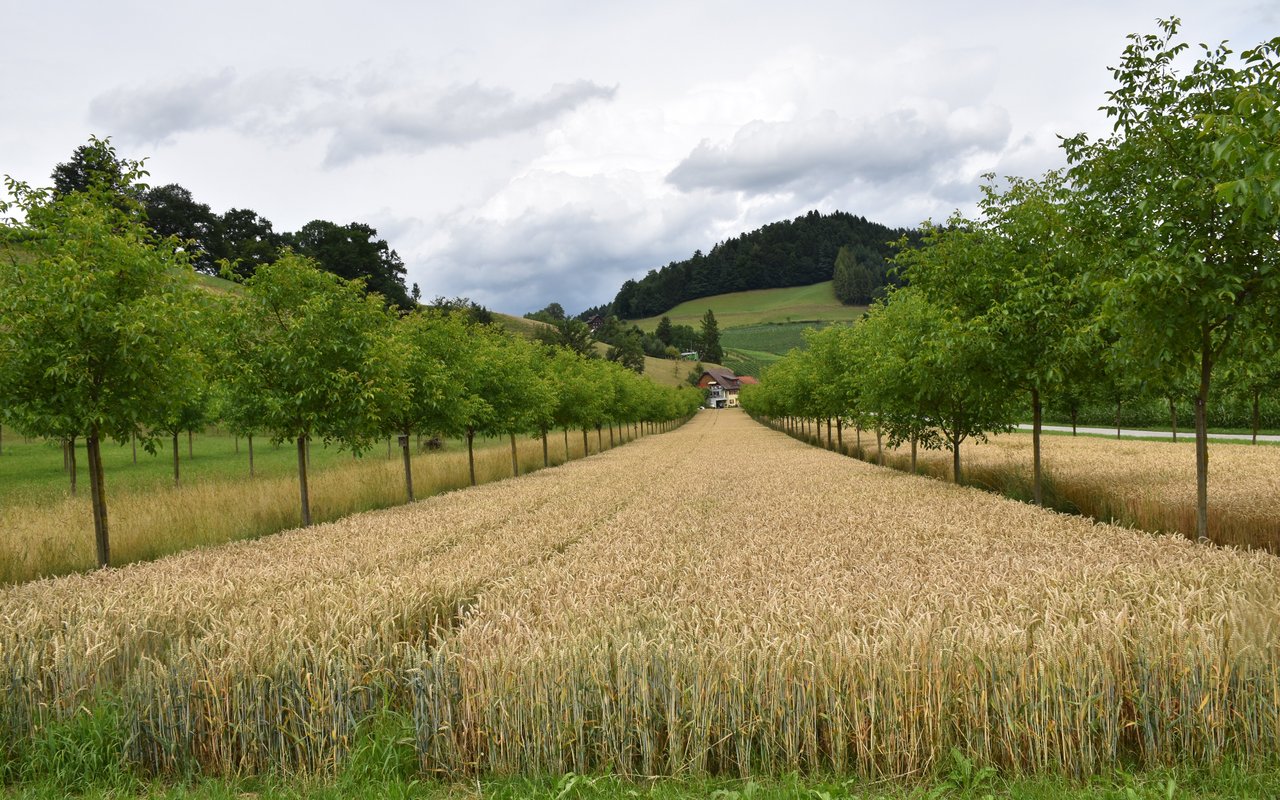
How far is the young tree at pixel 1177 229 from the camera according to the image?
838 cm

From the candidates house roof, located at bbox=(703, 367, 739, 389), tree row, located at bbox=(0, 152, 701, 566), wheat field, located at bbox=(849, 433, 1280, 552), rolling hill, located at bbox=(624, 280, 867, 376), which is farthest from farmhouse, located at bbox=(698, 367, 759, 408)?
tree row, located at bbox=(0, 152, 701, 566)

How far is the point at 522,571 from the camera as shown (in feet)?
28.3

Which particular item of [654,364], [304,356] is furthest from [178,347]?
[654,364]

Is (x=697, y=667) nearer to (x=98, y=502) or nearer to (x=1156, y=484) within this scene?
(x=98, y=502)

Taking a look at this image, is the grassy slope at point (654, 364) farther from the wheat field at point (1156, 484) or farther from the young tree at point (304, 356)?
the young tree at point (304, 356)

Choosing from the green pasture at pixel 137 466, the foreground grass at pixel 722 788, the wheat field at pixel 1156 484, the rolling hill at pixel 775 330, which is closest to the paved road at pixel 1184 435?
the wheat field at pixel 1156 484

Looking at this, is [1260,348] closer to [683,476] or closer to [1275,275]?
[1275,275]

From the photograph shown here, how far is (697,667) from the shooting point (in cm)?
475

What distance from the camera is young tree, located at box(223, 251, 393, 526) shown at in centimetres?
1390

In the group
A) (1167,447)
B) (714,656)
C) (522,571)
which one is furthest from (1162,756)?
(1167,447)

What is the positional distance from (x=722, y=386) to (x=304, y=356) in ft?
500

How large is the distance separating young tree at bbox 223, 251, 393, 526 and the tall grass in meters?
2.04

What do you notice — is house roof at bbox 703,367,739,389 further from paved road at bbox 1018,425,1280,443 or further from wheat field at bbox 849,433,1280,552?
wheat field at bbox 849,433,1280,552

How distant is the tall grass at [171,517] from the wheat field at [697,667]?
483cm
